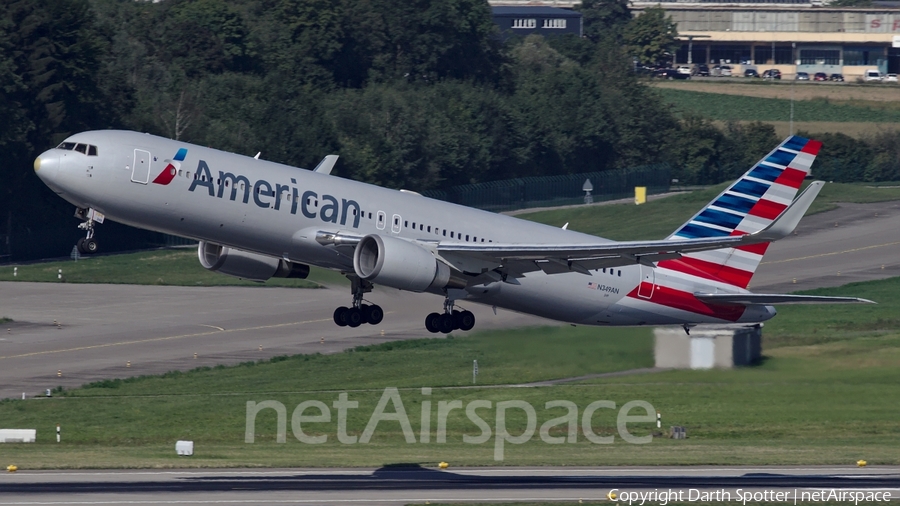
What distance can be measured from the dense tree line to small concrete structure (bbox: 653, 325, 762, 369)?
188 feet

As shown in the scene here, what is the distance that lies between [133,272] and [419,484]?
54.5 meters

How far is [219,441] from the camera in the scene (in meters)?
59.1

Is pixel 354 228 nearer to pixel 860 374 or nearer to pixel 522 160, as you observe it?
pixel 860 374

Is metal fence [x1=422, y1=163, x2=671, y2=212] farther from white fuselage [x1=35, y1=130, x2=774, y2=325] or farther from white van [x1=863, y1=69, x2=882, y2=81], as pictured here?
white van [x1=863, y1=69, x2=882, y2=81]

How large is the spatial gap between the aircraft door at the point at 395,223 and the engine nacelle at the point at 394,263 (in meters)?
0.96

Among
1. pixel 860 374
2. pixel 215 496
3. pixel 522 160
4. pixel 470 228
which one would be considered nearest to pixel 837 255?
Answer: pixel 522 160

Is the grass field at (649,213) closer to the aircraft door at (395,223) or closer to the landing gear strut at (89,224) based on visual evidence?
the aircraft door at (395,223)

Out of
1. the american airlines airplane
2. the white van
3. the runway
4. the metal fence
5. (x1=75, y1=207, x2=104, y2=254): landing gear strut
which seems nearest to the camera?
the american airlines airplane

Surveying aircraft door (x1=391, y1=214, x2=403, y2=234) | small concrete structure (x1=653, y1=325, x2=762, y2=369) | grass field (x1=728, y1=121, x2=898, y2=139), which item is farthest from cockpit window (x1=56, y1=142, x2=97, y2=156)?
grass field (x1=728, y1=121, x2=898, y2=139)

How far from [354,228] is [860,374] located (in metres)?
28.3

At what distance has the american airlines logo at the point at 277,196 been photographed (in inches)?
1731

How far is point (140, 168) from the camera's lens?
142 ft

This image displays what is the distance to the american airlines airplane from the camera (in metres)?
43.5

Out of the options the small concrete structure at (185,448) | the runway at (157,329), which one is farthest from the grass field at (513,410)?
the runway at (157,329)
